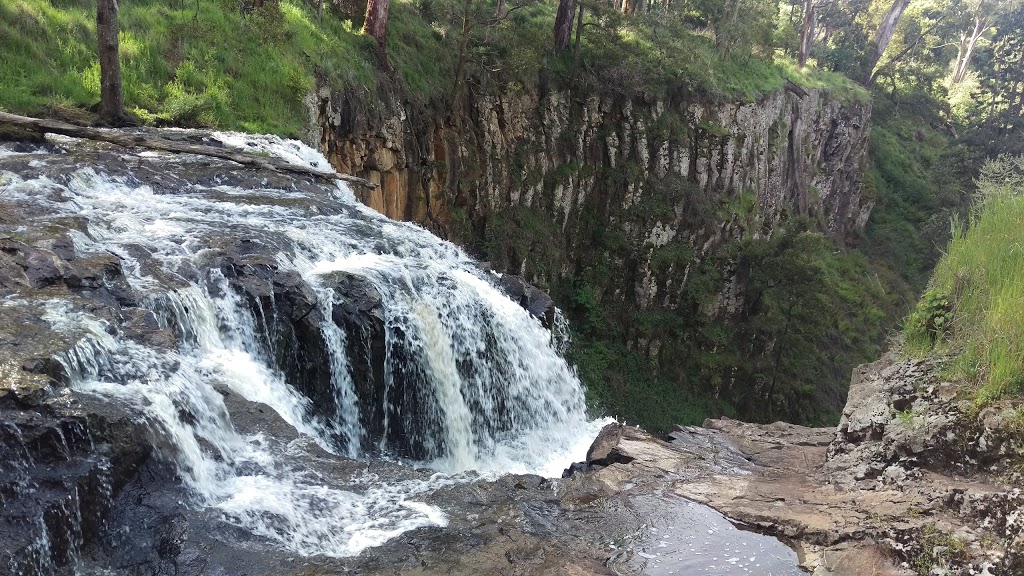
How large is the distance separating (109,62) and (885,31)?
3730cm

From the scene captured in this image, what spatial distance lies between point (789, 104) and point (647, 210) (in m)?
10.5

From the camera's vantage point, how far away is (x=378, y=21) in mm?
16875

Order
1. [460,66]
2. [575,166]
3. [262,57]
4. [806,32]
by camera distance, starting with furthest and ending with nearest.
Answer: [806,32] < [575,166] < [460,66] < [262,57]

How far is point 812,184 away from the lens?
3053 centimetres

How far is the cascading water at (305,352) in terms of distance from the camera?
5141mm

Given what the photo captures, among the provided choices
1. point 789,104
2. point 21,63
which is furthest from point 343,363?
point 789,104

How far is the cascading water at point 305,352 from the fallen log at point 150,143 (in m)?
0.31

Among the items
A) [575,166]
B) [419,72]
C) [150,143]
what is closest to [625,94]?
[575,166]

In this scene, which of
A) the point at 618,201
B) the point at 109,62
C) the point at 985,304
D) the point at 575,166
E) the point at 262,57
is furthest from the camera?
the point at 618,201

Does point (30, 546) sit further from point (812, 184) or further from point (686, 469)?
point (812, 184)

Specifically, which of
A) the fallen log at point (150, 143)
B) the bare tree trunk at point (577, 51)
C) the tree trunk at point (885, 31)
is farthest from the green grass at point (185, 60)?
the tree trunk at point (885, 31)

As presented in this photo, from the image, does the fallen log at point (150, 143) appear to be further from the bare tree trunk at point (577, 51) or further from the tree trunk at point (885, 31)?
the tree trunk at point (885, 31)

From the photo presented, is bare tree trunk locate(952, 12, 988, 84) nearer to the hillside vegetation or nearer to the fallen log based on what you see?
the hillside vegetation

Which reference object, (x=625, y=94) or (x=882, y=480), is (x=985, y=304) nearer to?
(x=882, y=480)
